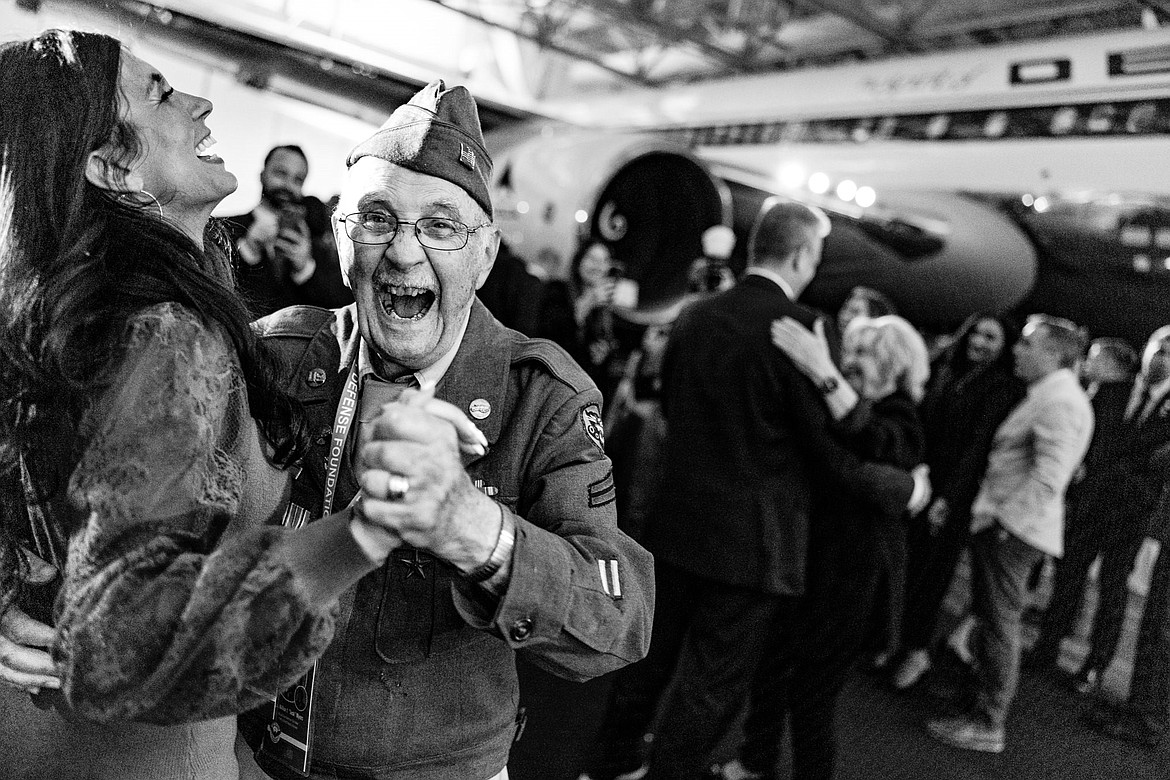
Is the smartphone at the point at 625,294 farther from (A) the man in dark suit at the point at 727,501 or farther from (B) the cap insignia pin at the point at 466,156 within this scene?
(B) the cap insignia pin at the point at 466,156

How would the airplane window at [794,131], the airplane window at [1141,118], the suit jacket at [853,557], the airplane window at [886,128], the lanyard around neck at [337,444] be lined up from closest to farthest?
the lanyard around neck at [337,444]
the suit jacket at [853,557]
the airplane window at [1141,118]
the airplane window at [886,128]
the airplane window at [794,131]

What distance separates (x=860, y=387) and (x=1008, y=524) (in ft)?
2.75

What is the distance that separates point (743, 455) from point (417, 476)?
1530 mm

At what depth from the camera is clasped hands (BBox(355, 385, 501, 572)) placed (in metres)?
0.54

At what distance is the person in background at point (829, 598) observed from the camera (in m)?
2.05

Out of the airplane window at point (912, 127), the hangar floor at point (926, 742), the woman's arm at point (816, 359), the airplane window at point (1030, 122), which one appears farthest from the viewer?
the airplane window at point (912, 127)

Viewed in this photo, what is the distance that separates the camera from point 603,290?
2580mm

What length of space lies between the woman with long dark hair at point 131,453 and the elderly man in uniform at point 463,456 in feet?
0.32

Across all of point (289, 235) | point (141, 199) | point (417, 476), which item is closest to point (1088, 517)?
point (289, 235)

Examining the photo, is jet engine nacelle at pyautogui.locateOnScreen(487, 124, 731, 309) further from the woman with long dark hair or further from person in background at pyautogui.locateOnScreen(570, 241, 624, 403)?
the woman with long dark hair

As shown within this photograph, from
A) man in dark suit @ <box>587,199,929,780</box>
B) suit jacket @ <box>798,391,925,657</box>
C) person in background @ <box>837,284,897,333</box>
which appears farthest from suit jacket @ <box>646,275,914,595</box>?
person in background @ <box>837,284,897,333</box>

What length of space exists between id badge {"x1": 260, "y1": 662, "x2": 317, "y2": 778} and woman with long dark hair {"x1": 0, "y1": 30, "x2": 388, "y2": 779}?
0.16 ft

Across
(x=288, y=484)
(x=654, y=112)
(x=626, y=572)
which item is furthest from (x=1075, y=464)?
(x=654, y=112)

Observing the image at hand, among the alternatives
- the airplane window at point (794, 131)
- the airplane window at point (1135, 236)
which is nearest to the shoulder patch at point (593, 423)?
the airplane window at point (1135, 236)
